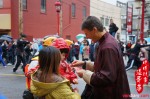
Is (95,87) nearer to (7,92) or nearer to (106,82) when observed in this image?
(106,82)

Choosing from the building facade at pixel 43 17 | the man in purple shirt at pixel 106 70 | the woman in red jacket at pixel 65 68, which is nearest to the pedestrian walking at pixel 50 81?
the man in purple shirt at pixel 106 70

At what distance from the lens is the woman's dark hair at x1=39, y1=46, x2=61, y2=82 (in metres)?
2.81

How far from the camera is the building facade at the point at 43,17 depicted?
25609mm

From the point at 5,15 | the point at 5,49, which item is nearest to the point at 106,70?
the point at 5,49

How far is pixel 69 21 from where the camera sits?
116ft

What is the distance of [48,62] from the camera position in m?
2.81

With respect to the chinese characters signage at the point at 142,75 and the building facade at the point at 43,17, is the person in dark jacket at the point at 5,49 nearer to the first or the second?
the building facade at the point at 43,17

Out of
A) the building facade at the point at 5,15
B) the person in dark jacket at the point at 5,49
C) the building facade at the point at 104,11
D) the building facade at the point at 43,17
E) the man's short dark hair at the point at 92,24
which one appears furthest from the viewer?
the building facade at the point at 104,11

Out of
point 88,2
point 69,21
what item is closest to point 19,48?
point 69,21

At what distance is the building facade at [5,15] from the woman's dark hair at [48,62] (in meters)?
23.1

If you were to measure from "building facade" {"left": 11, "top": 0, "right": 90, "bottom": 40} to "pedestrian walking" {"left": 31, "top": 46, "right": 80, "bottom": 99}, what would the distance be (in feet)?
75.6

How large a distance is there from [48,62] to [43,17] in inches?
1081

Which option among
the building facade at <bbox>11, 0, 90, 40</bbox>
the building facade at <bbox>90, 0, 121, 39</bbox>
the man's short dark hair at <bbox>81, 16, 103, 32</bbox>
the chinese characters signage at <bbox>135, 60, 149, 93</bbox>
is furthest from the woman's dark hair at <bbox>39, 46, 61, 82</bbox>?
the building facade at <bbox>90, 0, 121, 39</bbox>

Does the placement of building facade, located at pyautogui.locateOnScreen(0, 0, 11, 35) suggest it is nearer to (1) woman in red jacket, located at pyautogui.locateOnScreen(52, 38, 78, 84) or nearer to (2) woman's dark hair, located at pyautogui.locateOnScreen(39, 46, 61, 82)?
(1) woman in red jacket, located at pyautogui.locateOnScreen(52, 38, 78, 84)
